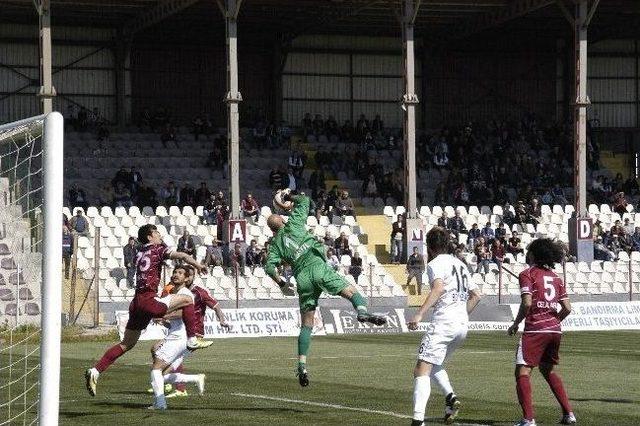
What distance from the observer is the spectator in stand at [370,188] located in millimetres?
47906

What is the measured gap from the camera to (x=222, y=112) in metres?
54.2

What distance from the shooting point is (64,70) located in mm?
51875

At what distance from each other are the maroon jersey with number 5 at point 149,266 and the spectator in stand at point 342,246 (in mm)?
25729

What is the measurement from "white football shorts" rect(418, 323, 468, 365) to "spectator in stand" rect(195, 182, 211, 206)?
31.0 metres

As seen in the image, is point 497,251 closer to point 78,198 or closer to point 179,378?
point 78,198

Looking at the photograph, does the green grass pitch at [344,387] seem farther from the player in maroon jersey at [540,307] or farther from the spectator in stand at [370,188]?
the spectator in stand at [370,188]

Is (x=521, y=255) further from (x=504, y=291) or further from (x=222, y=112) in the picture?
(x=222, y=112)

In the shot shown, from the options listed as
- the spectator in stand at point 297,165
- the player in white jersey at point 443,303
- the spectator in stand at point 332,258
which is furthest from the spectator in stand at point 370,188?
the player in white jersey at point 443,303

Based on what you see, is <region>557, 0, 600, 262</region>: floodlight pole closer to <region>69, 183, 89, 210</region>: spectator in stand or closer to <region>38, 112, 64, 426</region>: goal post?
<region>69, 183, 89, 210</region>: spectator in stand

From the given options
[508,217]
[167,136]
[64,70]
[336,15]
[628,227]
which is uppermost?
[336,15]

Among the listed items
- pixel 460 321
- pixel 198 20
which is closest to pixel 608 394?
pixel 460 321

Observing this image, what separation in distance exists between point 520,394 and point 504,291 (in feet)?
88.9

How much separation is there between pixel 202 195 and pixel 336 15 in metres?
8.40

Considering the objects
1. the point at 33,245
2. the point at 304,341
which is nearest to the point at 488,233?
the point at 304,341
